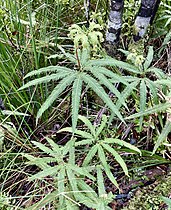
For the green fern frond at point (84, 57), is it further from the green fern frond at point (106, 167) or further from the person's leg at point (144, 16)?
the person's leg at point (144, 16)

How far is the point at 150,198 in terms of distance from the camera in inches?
63.4

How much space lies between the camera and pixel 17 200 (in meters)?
1.68

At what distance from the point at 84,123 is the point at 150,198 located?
49 centimetres

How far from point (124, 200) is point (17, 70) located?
2.78 feet

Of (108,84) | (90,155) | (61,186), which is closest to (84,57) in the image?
(108,84)

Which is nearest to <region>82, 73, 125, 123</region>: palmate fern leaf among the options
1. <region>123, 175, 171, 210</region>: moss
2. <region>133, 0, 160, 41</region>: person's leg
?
<region>123, 175, 171, 210</region>: moss

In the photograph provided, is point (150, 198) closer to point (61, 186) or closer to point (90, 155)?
point (90, 155)

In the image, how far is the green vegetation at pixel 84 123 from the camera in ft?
4.49

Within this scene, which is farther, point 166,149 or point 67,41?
point 67,41

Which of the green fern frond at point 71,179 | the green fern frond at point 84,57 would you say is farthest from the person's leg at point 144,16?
the green fern frond at point 71,179

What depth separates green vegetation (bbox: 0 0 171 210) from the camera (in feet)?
4.49

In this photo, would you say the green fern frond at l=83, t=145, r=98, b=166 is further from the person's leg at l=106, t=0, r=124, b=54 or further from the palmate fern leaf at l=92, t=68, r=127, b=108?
the person's leg at l=106, t=0, r=124, b=54

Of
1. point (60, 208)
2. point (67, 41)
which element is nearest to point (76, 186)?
point (60, 208)

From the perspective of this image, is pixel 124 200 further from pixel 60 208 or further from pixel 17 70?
pixel 17 70
